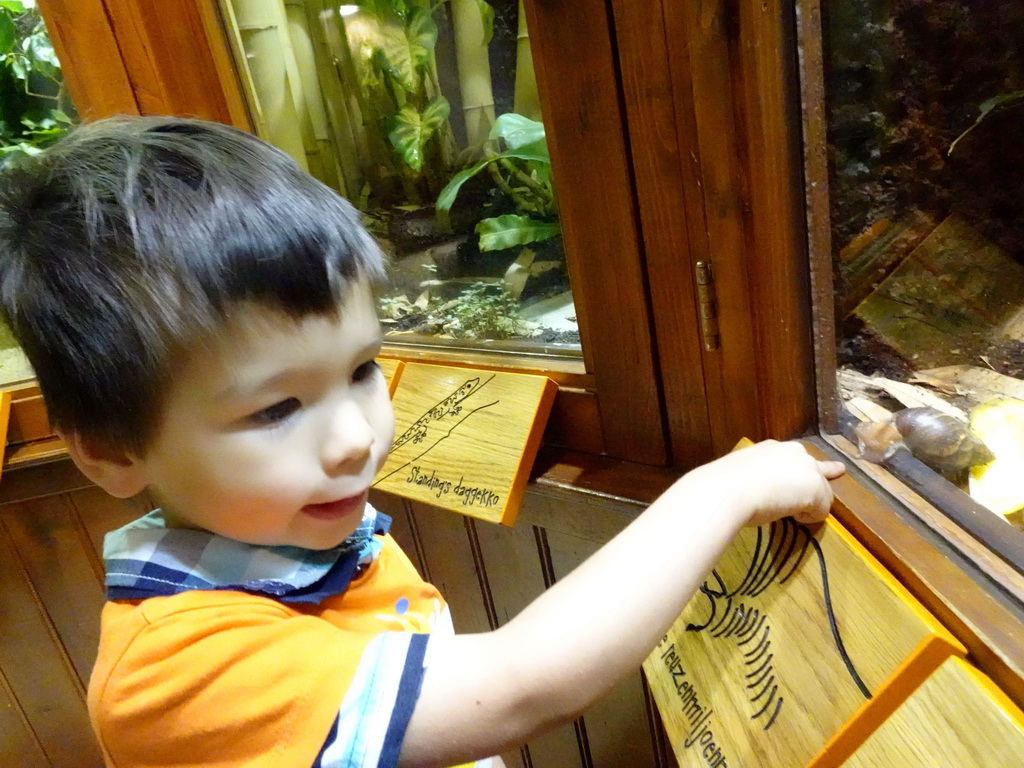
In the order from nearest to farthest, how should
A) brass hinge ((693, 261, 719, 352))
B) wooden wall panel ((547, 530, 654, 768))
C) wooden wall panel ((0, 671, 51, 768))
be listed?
brass hinge ((693, 261, 719, 352)) < wooden wall panel ((547, 530, 654, 768)) < wooden wall panel ((0, 671, 51, 768))

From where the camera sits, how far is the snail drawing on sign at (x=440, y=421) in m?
0.86

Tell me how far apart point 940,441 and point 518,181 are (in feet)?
2.13

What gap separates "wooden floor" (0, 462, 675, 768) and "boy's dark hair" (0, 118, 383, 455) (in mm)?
480

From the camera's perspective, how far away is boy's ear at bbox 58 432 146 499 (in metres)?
0.50

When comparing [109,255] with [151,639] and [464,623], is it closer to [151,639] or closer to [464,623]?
[151,639]

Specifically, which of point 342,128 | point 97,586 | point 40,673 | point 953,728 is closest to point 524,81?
point 342,128

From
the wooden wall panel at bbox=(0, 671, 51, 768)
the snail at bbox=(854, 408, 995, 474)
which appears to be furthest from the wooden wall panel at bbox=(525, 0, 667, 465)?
the wooden wall panel at bbox=(0, 671, 51, 768)

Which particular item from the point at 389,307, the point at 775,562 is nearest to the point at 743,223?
the point at 775,562

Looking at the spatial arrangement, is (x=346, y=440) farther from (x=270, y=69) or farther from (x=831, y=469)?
(x=270, y=69)

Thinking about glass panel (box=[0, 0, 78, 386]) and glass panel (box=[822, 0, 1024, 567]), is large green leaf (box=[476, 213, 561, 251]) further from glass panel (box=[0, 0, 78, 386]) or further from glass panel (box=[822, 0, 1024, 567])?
glass panel (box=[0, 0, 78, 386])

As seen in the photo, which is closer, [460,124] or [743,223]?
[743,223]

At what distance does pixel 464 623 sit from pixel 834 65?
928 millimetres

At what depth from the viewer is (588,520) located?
0.83 meters

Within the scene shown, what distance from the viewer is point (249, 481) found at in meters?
0.47
